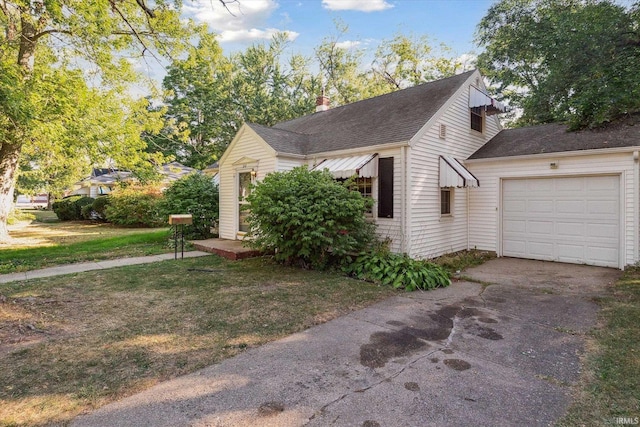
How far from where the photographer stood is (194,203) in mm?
12578

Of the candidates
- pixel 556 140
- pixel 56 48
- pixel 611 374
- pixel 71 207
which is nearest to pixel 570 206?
pixel 556 140

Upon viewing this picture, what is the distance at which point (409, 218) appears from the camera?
848cm

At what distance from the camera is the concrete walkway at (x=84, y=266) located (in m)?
7.26

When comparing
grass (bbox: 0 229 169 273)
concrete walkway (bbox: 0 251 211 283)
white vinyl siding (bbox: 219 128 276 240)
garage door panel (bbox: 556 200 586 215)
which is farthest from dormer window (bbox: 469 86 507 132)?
grass (bbox: 0 229 169 273)

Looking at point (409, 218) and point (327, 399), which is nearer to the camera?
point (327, 399)

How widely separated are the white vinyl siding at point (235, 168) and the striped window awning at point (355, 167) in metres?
2.02

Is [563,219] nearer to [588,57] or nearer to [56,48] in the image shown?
[588,57]

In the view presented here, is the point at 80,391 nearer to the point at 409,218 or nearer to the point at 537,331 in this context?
the point at 537,331

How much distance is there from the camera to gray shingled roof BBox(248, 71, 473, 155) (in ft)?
30.1

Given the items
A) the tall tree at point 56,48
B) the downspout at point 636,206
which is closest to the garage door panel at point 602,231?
the downspout at point 636,206

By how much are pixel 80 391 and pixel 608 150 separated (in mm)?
10680

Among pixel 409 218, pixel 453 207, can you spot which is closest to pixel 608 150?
pixel 453 207

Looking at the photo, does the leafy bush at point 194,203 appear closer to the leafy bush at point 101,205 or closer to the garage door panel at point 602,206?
the leafy bush at point 101,205

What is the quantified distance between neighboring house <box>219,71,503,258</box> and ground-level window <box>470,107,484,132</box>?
3cm
